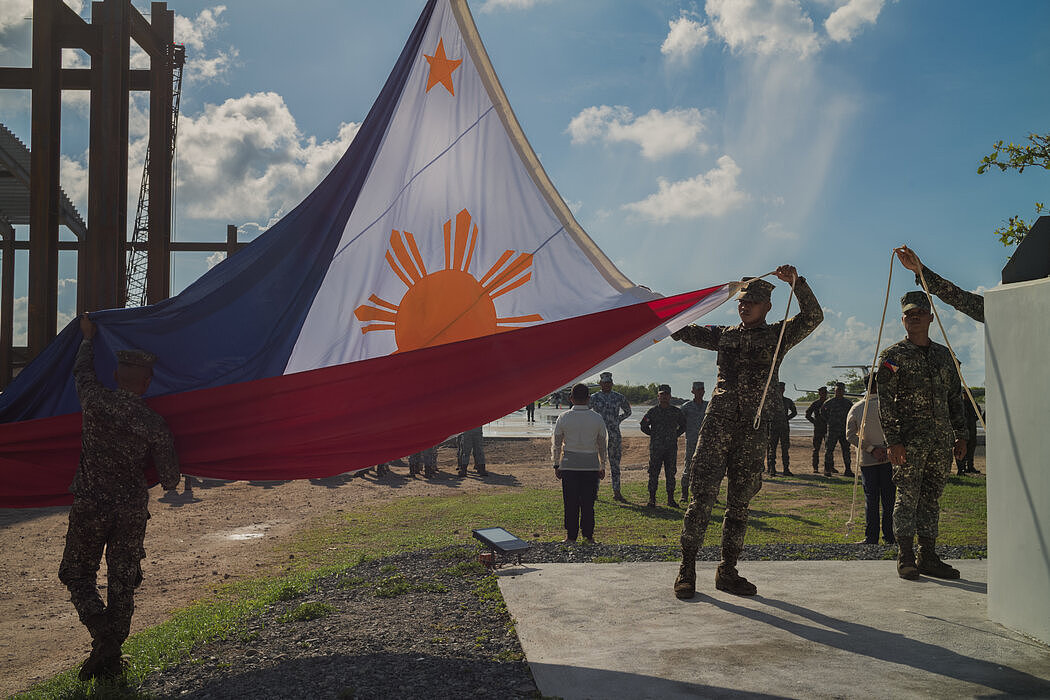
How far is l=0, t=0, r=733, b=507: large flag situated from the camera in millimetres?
5176

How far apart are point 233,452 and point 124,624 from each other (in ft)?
4.09

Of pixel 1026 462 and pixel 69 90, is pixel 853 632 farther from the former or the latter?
pixel 69 90

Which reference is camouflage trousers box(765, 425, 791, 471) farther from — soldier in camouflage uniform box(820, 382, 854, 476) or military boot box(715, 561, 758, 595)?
military boot box(715, 561, 758, 595)

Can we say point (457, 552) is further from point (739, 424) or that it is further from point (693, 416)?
point (693, 416)

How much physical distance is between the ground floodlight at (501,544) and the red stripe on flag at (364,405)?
6.64 ft

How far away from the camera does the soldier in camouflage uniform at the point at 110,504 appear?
4734 mm

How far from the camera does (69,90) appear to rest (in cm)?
1522

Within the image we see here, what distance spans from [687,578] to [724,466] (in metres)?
0.86

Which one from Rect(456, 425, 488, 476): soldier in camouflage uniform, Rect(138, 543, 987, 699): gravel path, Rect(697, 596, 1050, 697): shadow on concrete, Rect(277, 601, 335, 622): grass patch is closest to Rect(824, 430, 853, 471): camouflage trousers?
Rect(456, 425, 488, 476): soldier in camouflage uniform

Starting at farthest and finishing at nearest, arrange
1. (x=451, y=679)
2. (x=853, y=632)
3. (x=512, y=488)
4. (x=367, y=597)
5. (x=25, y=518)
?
(x=512, y=488)
(x=25, y=518)
(x=367, y=597)
(x=853, y=632)
(x=451, y=679)

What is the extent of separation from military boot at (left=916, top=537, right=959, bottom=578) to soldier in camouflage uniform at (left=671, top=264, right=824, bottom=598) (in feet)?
5.25

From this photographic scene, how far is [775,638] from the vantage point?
14.9ft

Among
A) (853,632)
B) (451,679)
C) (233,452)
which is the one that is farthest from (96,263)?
(853,632)

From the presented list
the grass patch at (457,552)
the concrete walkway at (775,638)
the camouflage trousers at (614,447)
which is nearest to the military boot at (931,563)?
the concrete walkway at (775,638)
